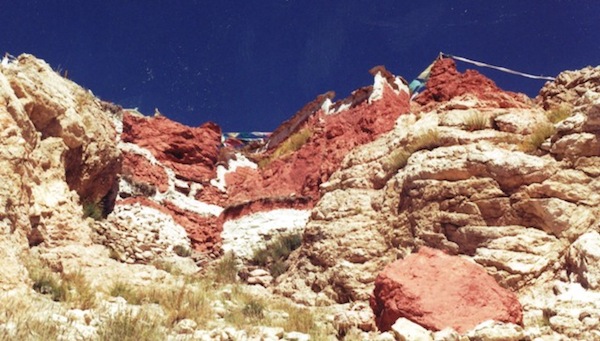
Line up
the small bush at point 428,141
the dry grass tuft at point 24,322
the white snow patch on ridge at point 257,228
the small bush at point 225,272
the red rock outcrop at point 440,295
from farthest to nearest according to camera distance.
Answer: the white snow patch on ridge at point 257,228, the small bush at point 225,272, the small bush at point 428,141, the red rock outcrop at point 440,295, the dry grass tuft at point 24,322

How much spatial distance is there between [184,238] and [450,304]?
10152 millimetres

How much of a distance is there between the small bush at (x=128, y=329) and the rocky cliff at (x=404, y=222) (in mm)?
158

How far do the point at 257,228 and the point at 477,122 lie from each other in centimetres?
749

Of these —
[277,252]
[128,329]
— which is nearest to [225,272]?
[277,252]

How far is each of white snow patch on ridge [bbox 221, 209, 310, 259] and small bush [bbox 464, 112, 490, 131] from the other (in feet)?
20.6

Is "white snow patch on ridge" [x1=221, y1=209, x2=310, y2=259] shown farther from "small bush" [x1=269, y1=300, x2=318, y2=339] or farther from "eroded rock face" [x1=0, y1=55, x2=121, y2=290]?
"small bush" [x1=269, y1=300, x2=318, y2=339]

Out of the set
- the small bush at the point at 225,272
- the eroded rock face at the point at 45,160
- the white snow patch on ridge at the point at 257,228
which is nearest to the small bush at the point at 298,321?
the small bush at the point at 225,272

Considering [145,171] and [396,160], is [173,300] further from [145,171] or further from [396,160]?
[145,171]

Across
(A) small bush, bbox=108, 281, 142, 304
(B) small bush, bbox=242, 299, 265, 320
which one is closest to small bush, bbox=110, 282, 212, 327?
(A) small bush, bbox=108, 281, 142, 304

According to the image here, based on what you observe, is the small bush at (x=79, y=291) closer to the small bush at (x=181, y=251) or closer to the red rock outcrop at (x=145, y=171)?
the small bush at (x=181, y=251)

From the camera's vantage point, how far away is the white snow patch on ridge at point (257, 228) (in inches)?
569

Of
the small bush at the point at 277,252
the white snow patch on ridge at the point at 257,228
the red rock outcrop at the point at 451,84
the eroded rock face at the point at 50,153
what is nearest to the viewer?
the eroded rock face at the point at 50,153

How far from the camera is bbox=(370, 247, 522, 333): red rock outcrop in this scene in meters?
5.82

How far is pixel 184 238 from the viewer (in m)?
15.0
